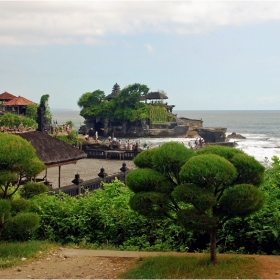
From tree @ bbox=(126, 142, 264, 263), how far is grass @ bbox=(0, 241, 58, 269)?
275cm

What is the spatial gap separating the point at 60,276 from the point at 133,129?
81393 millimetres

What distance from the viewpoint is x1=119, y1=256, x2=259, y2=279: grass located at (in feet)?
20.9

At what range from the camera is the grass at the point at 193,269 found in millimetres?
6379

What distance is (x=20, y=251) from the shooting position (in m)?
8.38

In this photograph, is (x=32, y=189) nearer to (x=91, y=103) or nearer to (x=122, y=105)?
(x=122, y=105)

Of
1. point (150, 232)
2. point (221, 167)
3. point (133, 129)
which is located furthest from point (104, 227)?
point (133, 129)

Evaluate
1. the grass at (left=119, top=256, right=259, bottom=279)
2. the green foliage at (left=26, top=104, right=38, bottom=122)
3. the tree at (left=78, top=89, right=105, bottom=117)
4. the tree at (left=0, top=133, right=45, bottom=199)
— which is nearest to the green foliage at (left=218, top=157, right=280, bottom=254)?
the grass at (left=119, top=256, right=259, bottom=279)

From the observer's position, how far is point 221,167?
5965 millimetres

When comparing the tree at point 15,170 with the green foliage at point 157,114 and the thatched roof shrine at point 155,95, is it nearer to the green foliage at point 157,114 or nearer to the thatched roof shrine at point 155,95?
the green foliage at point 157,114

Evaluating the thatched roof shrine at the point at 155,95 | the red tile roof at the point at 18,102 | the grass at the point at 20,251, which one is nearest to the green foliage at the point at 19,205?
the grass at the point at 20,251

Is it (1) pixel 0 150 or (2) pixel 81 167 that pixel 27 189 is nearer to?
(1) pixel 0 150

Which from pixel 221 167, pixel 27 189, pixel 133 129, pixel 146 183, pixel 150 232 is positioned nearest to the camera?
pixel 221 167

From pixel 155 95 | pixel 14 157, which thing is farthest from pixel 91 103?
pixel 14 157

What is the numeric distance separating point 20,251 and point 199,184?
14.2 feet
